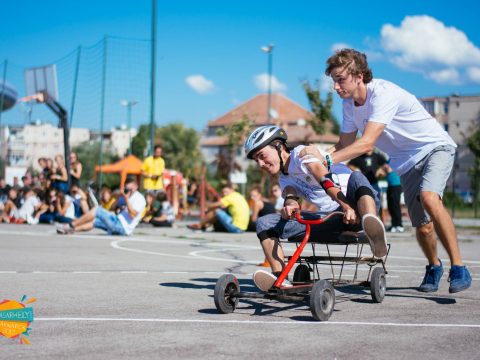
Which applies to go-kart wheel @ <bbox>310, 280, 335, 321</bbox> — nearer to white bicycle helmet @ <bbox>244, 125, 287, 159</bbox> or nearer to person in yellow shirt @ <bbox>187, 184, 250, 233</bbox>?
white bicycle helmet @ <bbox>244, 125, 287, 159</bbox>

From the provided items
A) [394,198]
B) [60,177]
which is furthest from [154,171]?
[394,198]

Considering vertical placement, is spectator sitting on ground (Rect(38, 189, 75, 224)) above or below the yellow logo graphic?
above

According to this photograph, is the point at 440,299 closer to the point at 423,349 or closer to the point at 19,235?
the point at 423,349

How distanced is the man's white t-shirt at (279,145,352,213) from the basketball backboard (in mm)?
19707

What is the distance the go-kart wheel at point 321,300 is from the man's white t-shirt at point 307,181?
3.43 ft

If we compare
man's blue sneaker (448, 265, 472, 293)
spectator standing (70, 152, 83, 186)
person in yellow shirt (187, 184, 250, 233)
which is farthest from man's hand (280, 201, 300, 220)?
spectator standing (70, 152, 83, 186)

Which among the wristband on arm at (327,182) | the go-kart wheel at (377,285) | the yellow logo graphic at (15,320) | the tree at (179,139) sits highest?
the tree at (179,139)

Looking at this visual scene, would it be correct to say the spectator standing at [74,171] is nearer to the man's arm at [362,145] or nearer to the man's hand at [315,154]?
the man's arm at [362,145]

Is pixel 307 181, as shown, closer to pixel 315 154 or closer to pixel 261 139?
pixel 315 154

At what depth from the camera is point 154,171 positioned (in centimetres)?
2086

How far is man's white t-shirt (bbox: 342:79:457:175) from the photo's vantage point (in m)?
6.48

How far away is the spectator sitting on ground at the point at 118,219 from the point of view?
16641mm

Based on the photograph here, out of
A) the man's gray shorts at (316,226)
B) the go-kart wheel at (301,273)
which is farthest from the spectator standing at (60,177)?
the man's gray shorts at (316,226)

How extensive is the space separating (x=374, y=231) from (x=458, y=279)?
1.29 m
